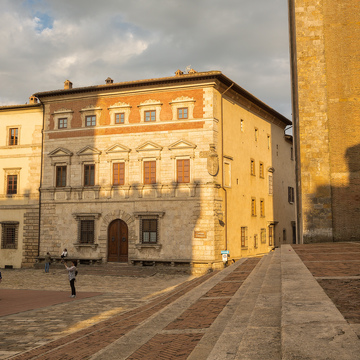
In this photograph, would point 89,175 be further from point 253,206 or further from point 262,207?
point 262,207

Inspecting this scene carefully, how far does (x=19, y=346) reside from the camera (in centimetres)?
843

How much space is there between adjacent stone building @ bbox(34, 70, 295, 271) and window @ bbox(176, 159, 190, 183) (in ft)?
0.22

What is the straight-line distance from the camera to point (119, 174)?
29641mm

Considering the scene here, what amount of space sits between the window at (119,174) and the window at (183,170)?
399cm

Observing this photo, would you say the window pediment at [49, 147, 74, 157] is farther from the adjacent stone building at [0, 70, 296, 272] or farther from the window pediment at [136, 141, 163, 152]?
the window pediment at [136, 141, 163, 152]

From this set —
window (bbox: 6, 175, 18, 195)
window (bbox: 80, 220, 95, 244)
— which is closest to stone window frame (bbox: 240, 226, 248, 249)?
window (bbox: 80, 220, 95, 244)

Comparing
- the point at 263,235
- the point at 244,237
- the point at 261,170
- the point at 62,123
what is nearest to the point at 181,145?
the point at 244,237

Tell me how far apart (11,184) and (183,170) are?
45.7 ft

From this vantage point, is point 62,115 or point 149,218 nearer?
point 149,218

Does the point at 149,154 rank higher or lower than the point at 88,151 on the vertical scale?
lower

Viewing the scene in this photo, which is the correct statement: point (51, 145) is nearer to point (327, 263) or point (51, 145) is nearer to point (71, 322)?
point (71, 322)

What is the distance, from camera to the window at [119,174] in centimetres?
2956

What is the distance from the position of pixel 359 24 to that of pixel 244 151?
12.9 meters

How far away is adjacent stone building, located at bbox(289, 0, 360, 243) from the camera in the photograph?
2139cm
